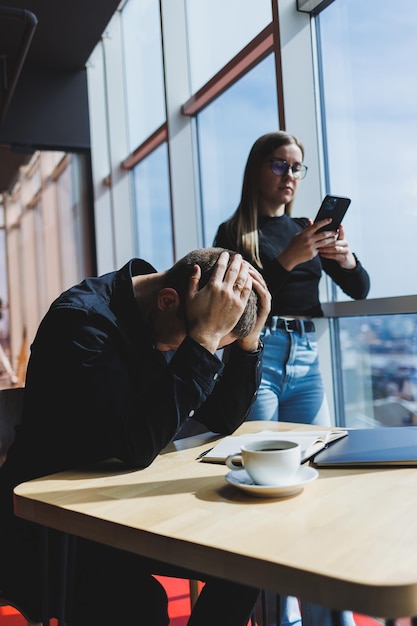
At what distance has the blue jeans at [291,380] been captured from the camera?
1.95 m

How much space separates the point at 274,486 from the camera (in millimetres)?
908

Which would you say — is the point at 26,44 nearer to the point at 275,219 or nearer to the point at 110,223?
the point at 275,219

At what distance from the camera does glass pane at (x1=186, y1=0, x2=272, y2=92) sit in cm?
312

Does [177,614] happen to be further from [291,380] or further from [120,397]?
[120,397]

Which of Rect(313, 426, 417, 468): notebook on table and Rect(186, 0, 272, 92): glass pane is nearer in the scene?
Rect(313, 426, 417, 468): notebook on table

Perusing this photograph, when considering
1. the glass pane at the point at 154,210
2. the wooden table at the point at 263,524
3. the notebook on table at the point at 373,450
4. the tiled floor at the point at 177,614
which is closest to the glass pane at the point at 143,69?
the glass pane at the point at 154,210

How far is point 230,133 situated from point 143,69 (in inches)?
66.0

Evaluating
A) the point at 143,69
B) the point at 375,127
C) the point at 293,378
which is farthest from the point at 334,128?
the point at 143,69

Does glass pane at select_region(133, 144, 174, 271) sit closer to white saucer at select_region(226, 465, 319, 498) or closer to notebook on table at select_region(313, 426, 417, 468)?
notebook on table at select_region(313, 426, 417, 468)

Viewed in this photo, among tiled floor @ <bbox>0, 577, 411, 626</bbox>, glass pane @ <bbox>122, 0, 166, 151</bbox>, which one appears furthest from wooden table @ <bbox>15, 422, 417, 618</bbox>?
glass pane @ <bbox>122, 0, 166, 151</bbox>

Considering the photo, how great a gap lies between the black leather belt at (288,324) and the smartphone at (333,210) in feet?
1.02

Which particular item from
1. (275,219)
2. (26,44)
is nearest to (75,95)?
(26,44)

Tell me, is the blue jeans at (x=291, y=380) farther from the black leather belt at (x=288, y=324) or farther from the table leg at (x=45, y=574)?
the table leg at (x=45, y=574)

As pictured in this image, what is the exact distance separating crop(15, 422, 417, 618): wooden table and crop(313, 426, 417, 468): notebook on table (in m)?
0.02
